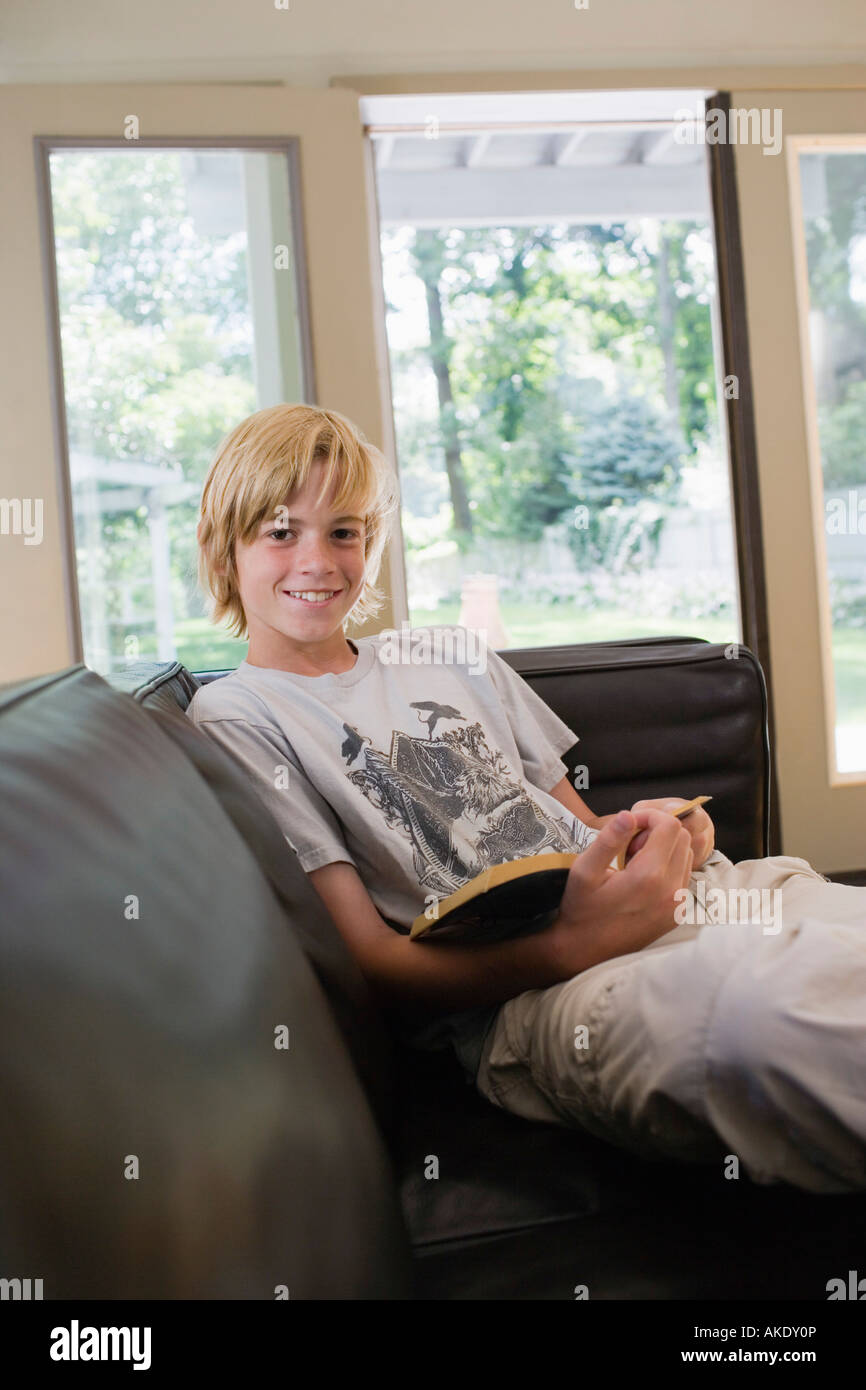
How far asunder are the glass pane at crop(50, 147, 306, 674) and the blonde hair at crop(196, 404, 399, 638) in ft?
4.69

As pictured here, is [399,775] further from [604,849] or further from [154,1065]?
[154,1065]

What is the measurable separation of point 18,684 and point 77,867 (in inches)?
9.9

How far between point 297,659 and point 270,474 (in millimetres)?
194

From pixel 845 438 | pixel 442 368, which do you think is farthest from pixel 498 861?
pixel 442 368

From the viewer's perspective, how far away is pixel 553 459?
6129 mm

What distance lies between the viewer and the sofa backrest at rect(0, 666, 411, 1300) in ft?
1.23

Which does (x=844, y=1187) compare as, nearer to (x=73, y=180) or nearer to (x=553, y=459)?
(x=73, y=180)

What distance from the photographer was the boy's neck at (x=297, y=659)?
1.16m

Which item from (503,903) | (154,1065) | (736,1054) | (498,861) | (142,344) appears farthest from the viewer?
(142,344)

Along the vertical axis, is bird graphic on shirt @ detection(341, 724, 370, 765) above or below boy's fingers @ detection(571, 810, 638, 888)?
above

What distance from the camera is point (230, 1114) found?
0.46 metres

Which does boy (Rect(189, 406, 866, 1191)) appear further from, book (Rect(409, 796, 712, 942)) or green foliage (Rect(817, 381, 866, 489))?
green foliage (Rect(817, 381, 866, 489))

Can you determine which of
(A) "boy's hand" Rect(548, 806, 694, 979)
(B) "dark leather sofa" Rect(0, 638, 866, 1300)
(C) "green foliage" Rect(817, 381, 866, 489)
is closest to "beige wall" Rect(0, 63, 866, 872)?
(C) "green foliage" Rect(817, 381, 866, 489)
